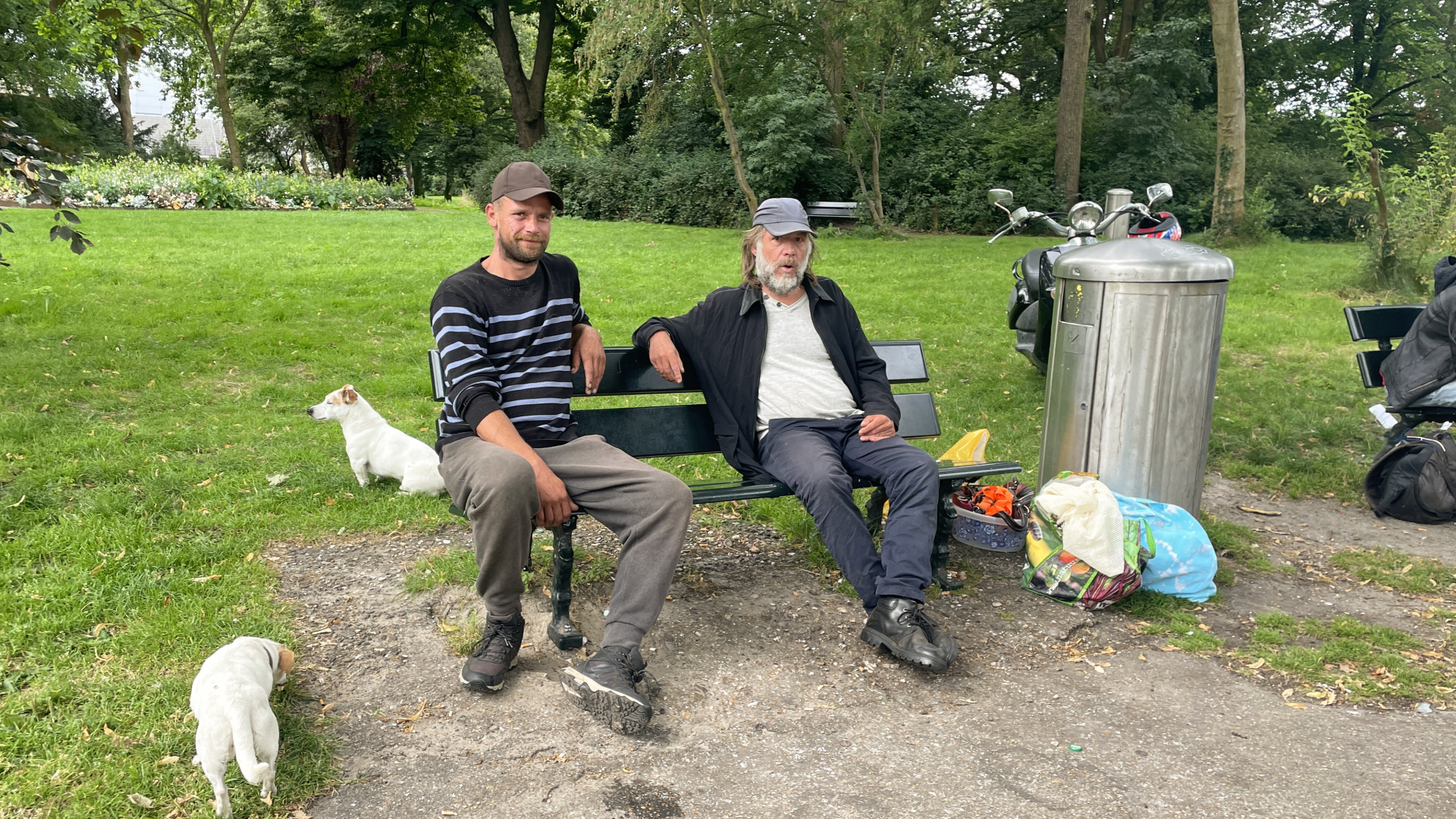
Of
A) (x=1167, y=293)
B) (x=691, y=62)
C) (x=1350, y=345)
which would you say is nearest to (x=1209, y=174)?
(x=691, y=62)

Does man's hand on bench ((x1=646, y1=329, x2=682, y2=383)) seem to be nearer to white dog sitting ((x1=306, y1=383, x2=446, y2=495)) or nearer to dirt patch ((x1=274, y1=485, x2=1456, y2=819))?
dirt patch ((x1=274, y1=485, x2=1456, y2=819))

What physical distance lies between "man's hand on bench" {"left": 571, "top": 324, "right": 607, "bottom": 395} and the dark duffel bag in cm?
408

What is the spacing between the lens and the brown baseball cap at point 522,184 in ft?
11.6

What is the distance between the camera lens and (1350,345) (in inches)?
363

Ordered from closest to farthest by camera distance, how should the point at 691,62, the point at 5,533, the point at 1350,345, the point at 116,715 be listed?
the point at 116,715 < the point at 5,533 < the point at 1350,345 < the point at 691,62

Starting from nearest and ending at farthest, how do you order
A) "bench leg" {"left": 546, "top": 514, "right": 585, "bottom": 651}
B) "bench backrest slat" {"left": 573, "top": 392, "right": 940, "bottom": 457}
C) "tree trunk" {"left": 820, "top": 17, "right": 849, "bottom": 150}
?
"bench leg" {"left": 546, "top": 514, "right": 585, "bottom": 651} < "bench backrest slat" {"left": 573, "top": 392, "right": 940, "bottom": 457} < "tree trunk" {"left": 820, "top": 17, "right": 849, "bottom": 150}

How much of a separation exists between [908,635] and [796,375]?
124 cm

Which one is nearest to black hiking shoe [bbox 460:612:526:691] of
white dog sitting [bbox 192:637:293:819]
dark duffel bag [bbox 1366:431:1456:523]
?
white dog sitting [bbox 192:637:293:819]

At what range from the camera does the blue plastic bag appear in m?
4.12

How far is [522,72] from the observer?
29.1 metres

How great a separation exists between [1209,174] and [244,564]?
2205cm

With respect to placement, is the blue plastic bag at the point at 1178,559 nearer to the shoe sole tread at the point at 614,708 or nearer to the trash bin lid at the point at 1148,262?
the trash bin lid at the point at 1148,262

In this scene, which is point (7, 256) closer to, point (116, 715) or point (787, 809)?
point (116, 715)

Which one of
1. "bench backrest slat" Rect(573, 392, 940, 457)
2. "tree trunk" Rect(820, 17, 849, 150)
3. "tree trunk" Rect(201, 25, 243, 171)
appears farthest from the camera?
"tree trunk" Rect(201, 25, 243, 171)
